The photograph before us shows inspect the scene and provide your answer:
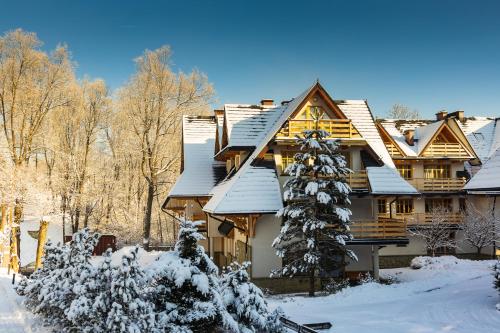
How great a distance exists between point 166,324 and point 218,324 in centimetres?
141

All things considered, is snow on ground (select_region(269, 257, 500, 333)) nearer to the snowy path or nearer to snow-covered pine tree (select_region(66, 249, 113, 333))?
snow-covered pine tree (select_region(66, 249, 113, 333))

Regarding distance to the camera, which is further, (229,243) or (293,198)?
(229,243)

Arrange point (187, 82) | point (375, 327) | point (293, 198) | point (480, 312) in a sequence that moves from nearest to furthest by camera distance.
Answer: point (375, 327), point (480, 312), point (293, 198), point (187, 82)

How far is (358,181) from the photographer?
23.8 metres

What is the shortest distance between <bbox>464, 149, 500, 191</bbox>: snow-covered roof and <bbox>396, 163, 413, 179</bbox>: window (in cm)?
1480

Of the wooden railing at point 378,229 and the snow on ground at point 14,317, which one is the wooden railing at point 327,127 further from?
the snow on ground at point 14,317

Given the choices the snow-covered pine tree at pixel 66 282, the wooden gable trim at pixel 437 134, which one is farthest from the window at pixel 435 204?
the snow-covered pine tree at pixel 66 282

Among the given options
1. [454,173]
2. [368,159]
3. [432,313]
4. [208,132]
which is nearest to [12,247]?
[208,132]

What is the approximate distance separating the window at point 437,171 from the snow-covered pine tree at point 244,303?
27.6 meters

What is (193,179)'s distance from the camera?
30125 mm

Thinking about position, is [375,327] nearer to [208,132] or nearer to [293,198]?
[293,198]

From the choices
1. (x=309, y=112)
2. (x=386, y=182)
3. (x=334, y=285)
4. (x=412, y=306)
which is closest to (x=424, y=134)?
(x=386, y=182)

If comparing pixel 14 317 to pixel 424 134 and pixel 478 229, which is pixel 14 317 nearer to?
pixel 478 229

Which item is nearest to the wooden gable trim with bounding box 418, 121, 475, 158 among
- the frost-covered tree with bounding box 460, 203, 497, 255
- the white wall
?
the frost-covered tree with bounding box 460, 203, 497, 255
